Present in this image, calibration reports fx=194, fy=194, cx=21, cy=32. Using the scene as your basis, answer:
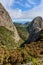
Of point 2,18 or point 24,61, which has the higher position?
point 2,18

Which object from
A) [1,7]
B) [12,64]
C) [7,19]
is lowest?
[12,64]

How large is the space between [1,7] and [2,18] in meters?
10.1

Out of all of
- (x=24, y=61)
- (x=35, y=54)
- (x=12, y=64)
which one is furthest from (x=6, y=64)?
(x=35, y=54)

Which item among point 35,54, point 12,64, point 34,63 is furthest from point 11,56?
point 35,54

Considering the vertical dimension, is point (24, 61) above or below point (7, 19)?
below

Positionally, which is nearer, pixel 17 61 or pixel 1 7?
pixel 17 61

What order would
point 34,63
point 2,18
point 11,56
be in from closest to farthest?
1. point 34,63
2. point 11,56
3. point 2,18

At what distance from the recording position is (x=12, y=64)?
24.1m

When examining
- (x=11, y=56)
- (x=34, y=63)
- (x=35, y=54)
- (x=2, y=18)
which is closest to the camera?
(x=34, y=63)

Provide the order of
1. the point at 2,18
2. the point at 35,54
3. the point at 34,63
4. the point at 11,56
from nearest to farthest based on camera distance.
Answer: the point at 34,63 → the point at 11,56 → the point at 35,54 → the point at 2,18

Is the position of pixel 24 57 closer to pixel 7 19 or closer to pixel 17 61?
pixel 17 61

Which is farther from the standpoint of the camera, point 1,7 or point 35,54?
point 1,7

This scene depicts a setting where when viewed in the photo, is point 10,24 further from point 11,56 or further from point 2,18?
point 11,56

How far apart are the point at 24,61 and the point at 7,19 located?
10623 cm
